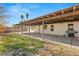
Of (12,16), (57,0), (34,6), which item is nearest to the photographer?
(57,0)

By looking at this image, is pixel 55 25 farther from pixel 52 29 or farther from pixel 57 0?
pixel 57 0

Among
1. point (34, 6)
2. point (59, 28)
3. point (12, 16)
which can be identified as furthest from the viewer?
point (59, 28)

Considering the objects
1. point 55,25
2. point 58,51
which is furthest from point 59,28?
point 58,51

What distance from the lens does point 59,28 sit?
1345 cm

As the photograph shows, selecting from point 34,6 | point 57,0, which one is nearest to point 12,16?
point 34,6

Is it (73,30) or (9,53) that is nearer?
(9,53)

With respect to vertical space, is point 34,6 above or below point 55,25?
above

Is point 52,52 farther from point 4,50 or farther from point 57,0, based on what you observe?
point 57,0

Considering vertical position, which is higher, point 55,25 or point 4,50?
point 55,25

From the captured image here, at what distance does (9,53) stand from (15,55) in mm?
404

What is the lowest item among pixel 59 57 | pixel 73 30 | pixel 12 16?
pixel 59 57

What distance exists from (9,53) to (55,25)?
7.88 meters

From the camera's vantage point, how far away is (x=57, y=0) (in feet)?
27.8

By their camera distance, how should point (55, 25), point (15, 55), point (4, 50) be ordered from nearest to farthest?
point (15, 55) → point (4, 50) → point (55, 25)
